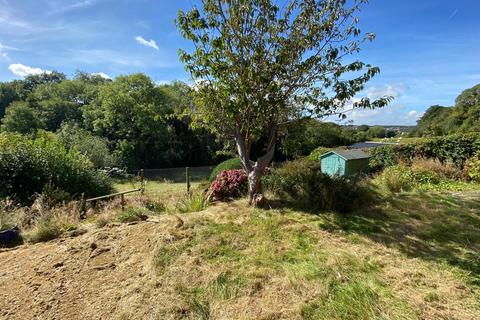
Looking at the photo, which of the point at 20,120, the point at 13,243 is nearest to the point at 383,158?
the point at 13,243

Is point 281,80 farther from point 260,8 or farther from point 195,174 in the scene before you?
point 195,174

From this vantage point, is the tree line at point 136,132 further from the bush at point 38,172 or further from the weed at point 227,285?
the weed at point 227,285

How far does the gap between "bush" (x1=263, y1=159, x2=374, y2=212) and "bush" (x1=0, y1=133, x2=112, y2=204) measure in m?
5.16

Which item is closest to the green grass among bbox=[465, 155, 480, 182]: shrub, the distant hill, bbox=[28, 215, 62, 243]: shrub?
bbox=[28, 215, 62, 243]: shrub

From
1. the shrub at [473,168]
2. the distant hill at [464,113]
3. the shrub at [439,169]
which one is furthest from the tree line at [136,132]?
the distant hill at [464,113]

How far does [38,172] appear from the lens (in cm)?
773

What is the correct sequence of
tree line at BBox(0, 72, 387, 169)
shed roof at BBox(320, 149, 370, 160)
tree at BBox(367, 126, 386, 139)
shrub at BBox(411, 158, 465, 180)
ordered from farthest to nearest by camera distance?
tree at BBox(367, 126, 386, 139)
tree line at BBox(0, 72, 387, 169)
shed roof at BBox(320, 149, 370, 160)
shrub at BBox(411, 158, 465, 180)

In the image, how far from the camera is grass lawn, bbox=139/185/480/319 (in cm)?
248

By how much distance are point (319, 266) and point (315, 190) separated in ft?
7.63

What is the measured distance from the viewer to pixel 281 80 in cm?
454

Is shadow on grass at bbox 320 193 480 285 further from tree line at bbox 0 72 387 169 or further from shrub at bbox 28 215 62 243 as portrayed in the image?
tree line at bbox 0 72 387 169

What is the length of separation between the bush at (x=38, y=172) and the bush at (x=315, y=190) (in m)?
5.16

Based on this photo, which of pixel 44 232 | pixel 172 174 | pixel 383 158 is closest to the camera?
pixel 44 232

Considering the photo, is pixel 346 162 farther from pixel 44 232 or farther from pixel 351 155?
pixel 44 232
